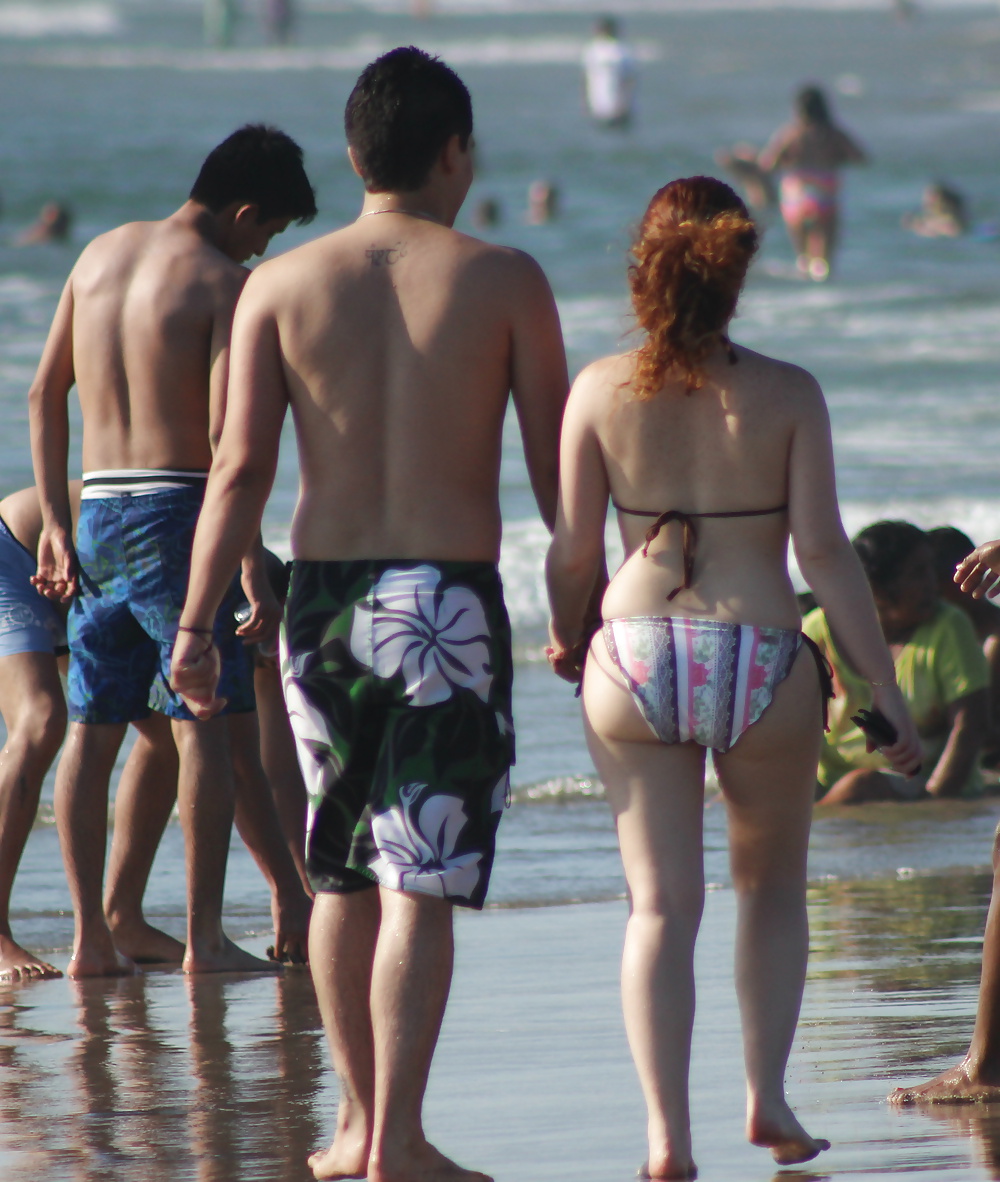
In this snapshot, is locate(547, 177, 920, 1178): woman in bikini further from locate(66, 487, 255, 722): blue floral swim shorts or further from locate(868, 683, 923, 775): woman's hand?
locate(66, 487, 255, 722): blue floral swim shorts

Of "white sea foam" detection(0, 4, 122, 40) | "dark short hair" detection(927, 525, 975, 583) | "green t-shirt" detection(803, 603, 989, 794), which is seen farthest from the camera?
"white sea foam" detection(0, 4, 122, 40)

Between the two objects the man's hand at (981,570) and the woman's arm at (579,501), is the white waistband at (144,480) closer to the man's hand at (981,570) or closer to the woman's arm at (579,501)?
the woman's arm at (579,501)

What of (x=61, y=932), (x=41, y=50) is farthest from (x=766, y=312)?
(x=41, y=50)

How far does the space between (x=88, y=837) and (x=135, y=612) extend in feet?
1.88

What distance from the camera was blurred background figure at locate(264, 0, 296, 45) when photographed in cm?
5991

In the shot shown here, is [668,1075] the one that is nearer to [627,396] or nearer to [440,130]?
[627,396]

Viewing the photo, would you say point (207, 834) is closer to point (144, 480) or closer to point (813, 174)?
point (144, 480)

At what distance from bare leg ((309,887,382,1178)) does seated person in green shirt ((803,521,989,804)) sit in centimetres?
327

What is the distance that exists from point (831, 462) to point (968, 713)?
3.64 metres

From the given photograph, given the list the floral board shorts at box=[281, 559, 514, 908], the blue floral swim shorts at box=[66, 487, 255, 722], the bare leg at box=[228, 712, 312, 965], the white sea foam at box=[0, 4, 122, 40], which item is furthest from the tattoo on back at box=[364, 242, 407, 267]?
the white sea foam at box=[0, 4, 122, 40]

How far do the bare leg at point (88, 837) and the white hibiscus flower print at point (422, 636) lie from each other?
6.20 feet

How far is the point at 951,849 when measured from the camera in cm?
608

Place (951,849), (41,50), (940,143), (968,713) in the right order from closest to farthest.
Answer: (951,849) < (968,713) < (940,143) < (41,50)

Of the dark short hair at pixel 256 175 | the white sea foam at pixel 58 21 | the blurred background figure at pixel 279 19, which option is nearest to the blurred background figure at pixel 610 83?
the blurred background figure at pixel 279 19
